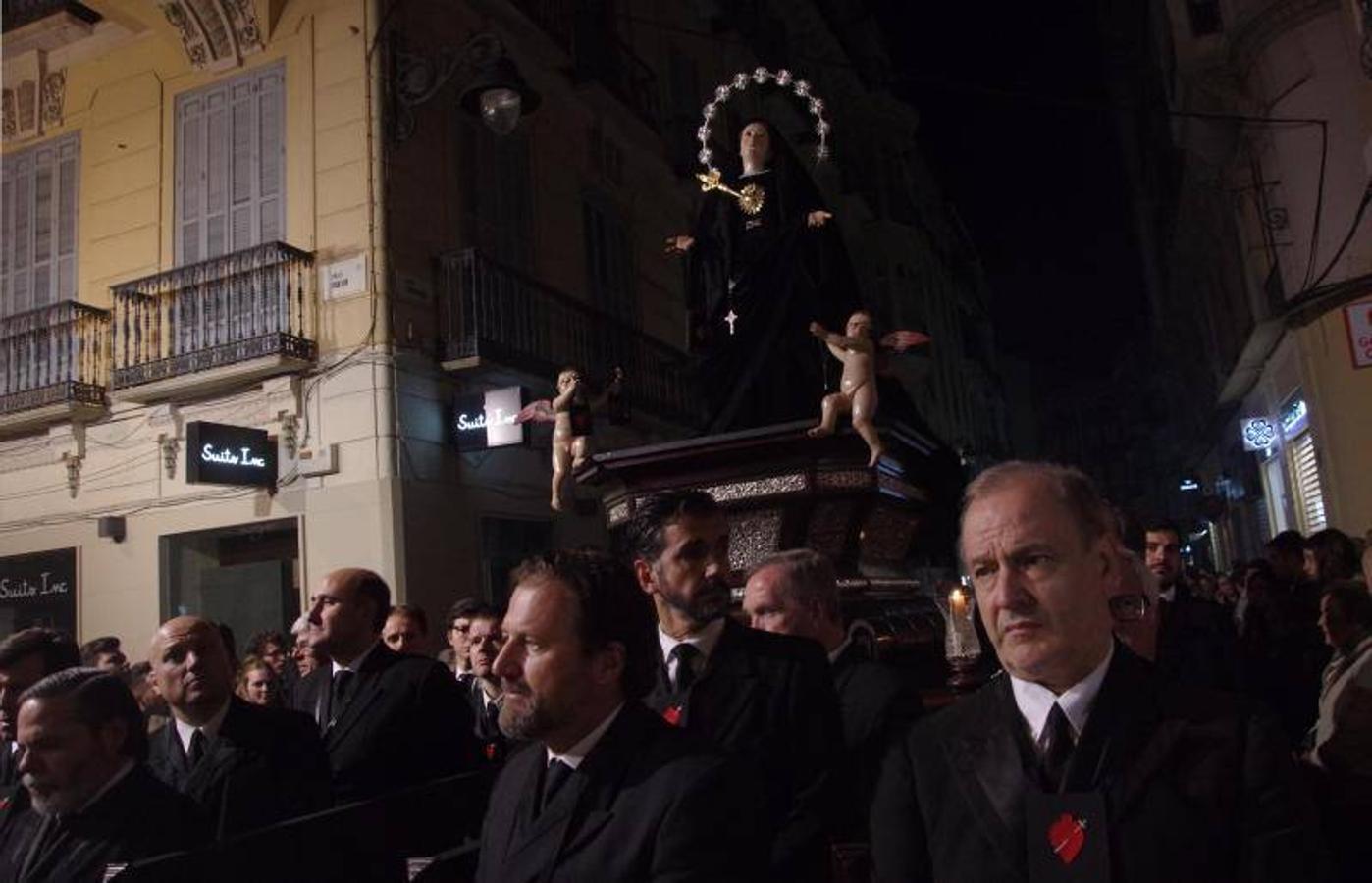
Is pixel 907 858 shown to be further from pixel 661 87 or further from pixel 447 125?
pixel 661 87

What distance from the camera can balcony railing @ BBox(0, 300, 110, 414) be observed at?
41.4 feet

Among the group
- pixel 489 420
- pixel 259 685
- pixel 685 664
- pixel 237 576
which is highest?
pixel 489 420

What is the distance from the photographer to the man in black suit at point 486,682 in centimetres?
514

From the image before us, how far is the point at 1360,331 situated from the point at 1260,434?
25.3 feet

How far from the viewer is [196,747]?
3.75m

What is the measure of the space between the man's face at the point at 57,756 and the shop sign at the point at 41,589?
10.9 meters

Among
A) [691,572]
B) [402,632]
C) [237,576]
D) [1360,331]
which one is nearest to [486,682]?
[402,632]

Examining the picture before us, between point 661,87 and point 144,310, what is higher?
point 661,87

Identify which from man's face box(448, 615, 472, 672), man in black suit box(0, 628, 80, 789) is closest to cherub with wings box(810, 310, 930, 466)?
man's face box(448, 615, 472, 672)

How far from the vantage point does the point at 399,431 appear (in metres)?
11.6

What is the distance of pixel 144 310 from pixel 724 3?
472 inches

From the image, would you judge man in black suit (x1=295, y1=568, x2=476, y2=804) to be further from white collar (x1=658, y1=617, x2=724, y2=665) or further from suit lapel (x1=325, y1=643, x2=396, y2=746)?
white collar (x1=658, y1=617, x2=724, y2=665)

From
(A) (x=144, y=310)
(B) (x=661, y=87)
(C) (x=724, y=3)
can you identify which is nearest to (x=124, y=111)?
(A) (x=144, y=310)

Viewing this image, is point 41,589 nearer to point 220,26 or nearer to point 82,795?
point 220,26
